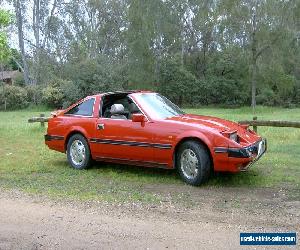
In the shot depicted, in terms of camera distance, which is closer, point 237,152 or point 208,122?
point 237,152

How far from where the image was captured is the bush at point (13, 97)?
45.6m

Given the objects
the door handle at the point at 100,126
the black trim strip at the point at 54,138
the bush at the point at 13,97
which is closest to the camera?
the door handle at the point at 100,126

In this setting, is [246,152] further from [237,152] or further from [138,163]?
[138,163]

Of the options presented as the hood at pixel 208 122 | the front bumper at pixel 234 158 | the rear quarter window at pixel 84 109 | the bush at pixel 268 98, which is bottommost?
the front bumper at pixel 234 158

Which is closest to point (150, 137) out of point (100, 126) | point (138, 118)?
point (138, 118)

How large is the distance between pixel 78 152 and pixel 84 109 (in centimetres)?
90

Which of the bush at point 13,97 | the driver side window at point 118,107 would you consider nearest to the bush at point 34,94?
the bush at point 13,97

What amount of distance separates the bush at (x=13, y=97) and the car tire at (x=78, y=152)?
3784 cm

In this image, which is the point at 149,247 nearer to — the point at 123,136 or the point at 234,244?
the point at 234,244

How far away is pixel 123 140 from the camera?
8609 millimetres

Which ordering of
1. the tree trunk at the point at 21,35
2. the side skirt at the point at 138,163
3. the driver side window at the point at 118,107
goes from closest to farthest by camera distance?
the side skirt at the point at 138,163
the driver side window at the point at 118,107
the tree trunk at the point at 21,35

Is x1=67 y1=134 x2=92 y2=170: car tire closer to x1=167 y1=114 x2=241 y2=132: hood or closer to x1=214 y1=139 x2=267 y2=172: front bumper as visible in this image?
x1=167 y1=114 x2=241 y2=132: hood

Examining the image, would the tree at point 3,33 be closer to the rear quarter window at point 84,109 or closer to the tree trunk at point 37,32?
the rear quarter window at point 84,109

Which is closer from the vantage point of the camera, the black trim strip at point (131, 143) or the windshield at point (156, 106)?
the black trim strip at point (131, 143)
